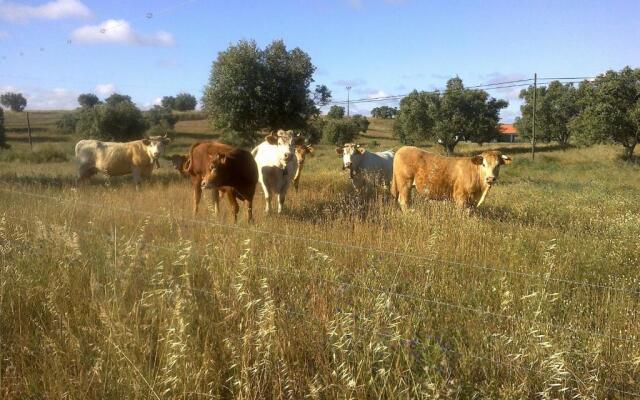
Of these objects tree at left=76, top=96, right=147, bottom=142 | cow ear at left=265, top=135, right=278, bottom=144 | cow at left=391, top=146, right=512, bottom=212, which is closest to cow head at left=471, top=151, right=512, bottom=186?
cow at left=391, top=146, right=512, bottom=212

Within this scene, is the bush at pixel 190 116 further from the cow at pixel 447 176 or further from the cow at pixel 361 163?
the cow at pixel 447 176

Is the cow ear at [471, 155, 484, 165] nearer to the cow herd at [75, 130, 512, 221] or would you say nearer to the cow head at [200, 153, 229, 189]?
the cow herd at [75, 130, 512, 221]

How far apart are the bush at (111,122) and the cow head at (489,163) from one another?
32226 mm

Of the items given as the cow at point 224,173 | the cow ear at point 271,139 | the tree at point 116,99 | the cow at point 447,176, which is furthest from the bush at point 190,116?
the cow at point 447,176

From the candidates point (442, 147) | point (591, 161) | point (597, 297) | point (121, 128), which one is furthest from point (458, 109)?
point (597, 297)

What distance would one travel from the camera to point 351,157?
13938 millimetres

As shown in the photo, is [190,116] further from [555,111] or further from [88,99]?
[555,111]

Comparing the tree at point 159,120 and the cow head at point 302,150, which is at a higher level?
the tree at point 159,120

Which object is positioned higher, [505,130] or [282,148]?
[505,130]

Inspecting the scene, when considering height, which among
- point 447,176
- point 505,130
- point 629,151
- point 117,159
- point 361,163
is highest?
point 505,130

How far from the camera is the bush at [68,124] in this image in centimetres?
4116

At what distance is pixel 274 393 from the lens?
112 inches

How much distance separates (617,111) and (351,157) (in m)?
33.0

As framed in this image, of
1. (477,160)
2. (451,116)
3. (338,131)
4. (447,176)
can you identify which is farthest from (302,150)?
(338,131)
